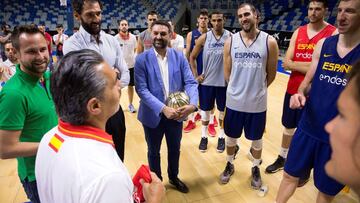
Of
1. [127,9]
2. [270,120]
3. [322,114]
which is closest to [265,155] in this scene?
[270,120]

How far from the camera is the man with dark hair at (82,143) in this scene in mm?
774

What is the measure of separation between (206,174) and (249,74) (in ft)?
4.43

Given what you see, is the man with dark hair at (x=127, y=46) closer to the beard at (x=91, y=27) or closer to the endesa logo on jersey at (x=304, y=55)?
the beard at (x=91, y=27)

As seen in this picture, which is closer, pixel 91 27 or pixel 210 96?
pixel 91 27

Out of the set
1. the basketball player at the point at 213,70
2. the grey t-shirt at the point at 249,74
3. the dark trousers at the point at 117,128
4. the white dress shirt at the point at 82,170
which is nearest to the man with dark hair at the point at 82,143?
the white dress shirt at the point at 82,170

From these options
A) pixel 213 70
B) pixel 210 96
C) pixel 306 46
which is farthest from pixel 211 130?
pixel 306 46

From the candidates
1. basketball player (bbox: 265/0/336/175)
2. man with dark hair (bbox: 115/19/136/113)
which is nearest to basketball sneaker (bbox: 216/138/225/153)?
basketball player (bbox: 265/0/336/175)

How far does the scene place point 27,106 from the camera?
1427 millimetres

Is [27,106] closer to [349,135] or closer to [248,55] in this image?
[349,135]

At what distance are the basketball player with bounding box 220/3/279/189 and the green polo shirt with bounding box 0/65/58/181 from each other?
1790mm

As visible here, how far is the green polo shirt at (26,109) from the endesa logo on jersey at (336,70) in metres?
1.88

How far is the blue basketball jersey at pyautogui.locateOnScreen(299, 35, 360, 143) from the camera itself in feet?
5.67

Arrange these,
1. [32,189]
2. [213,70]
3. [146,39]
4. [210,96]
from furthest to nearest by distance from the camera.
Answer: [146,39]
[210,96]
[213,70]
[32,189]

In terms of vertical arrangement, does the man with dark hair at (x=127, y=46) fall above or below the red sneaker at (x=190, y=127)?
above
